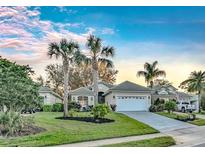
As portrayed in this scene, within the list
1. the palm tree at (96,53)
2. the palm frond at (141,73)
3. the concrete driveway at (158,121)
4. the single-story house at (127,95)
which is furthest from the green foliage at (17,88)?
the concrete driveway at (158,121)

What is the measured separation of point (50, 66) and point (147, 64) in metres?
2.72

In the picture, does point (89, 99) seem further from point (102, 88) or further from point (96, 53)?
point (96, 53)

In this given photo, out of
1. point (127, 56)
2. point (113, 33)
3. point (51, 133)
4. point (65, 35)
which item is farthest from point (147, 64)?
point (51, 133)

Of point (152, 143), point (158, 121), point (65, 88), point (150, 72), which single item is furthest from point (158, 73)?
point (65, 88)

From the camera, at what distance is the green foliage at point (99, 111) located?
11.4 meters

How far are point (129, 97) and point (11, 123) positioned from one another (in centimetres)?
386

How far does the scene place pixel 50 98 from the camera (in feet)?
37.0

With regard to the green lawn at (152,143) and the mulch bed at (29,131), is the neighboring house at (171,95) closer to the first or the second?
the green lawn at (152,143)

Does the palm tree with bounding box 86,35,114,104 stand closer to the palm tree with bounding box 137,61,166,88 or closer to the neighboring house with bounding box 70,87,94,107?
the neighboring house with bounding box 70,87,94,107

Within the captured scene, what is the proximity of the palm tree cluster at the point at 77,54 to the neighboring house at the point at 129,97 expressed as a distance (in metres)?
0.84

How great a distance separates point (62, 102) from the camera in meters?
11.4

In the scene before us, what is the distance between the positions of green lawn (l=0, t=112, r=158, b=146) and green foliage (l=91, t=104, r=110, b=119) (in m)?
0.21

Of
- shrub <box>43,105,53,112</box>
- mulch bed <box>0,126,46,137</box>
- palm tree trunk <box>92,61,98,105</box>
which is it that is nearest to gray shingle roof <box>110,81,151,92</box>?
palm tree trunk <box>92,61,98,105</box>
